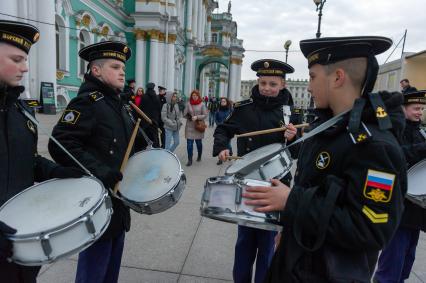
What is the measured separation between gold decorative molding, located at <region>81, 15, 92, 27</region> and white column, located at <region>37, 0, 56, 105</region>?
12.7 feet

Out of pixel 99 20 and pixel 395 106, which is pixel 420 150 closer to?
pixel 395 106

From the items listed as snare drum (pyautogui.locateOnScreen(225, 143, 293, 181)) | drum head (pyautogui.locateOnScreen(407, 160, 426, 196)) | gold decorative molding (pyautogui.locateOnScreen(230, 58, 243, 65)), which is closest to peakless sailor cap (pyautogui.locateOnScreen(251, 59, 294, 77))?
snare drum (pyautogui.locateOnScreen(225, 143, 293, 181))

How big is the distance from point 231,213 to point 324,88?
2.50 feet

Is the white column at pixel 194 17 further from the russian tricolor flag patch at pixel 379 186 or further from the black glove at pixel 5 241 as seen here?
the russian tricolor flag patch at pixel 379 186

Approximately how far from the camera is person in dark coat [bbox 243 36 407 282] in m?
1.21

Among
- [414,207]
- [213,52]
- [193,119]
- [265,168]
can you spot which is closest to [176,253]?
[265,168]

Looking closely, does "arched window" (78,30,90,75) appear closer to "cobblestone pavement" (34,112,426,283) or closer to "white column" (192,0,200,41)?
"cobblestone pavement" (34,112,426,283)

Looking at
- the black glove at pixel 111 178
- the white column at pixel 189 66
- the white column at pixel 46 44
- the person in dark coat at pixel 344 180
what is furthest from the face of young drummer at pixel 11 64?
the white column at pixel 189 66

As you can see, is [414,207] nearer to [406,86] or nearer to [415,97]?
[415,97]

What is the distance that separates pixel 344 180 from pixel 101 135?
1756 millimetres

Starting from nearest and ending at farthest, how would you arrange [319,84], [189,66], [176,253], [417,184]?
[319,84] < [417,184] < [176,253] < [189,66]

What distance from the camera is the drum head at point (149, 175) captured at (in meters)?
2.27

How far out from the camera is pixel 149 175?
243 cm

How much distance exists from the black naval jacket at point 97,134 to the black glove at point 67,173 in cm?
8
